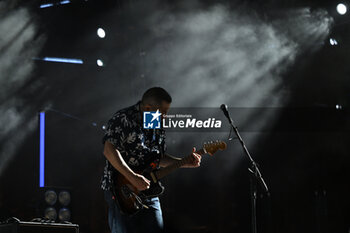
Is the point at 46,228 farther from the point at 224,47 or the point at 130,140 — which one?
the point at 224,47

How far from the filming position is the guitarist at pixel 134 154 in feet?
8.18

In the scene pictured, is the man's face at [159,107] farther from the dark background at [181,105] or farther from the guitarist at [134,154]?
the dark background at [181,105]

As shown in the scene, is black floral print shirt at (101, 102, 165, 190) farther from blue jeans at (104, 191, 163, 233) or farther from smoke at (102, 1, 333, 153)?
smoke at (102, 1, 333, 153)

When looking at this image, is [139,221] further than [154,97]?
No

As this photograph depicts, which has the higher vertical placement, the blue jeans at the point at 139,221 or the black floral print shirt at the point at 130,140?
the black floral print shirt at the point at 130,140

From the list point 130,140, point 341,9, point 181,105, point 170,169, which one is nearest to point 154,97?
point 130,140

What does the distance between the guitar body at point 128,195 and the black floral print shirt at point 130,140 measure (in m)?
0.05

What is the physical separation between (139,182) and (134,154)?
214mm

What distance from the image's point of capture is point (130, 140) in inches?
102

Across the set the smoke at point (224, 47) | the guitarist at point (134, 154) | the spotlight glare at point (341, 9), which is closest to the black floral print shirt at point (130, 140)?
the guitarist at point (134, 154)

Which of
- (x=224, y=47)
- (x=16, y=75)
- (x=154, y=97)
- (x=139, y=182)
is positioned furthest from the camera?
(x=224, y=47)

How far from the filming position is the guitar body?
254cm

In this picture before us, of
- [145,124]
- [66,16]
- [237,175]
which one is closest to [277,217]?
[237,175]

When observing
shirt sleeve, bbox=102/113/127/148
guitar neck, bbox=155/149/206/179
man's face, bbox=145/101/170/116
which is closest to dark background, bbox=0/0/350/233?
guitar neck, bbox=155/149/206/179
